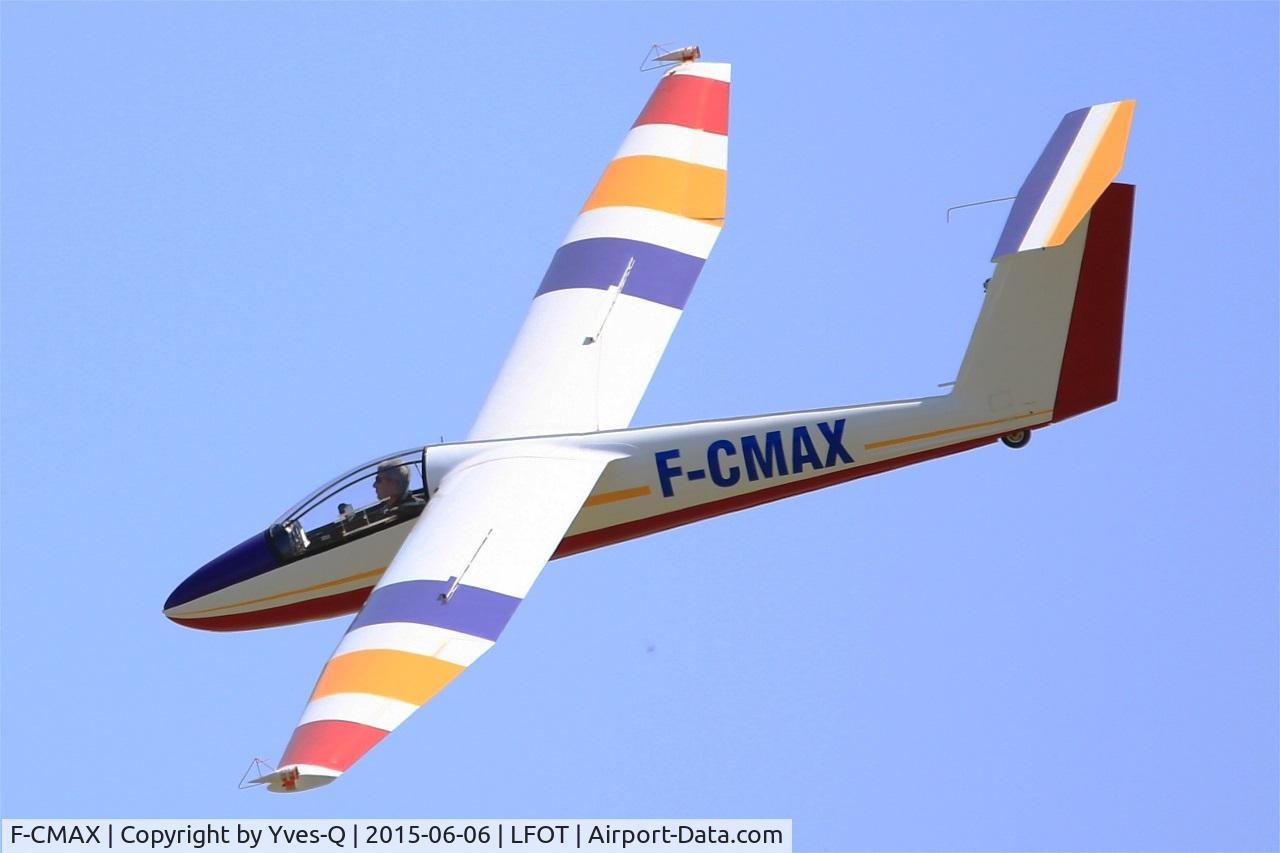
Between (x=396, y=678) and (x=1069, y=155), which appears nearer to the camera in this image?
(x=396, y=678)

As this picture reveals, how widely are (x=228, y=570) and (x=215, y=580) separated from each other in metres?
0.19

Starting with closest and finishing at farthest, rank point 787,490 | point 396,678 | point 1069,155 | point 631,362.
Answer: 1. point 396,678
2. point 1069,155
3. point 787,490
4. point 631,362

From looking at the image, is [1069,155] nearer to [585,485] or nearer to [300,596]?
[585,485]

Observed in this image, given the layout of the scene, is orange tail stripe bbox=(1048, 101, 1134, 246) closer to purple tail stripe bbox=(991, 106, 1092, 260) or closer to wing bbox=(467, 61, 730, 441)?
purple tail stripe bbox=(991, 106, 1092, 260)

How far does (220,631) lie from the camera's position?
25188mm

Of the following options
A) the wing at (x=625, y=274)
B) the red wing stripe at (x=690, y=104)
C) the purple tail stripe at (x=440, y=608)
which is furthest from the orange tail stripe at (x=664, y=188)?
the purple tail stripe at (x=440, y=608)

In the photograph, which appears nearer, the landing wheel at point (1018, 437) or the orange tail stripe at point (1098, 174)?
the orange tail stripe at point (1098, 174)

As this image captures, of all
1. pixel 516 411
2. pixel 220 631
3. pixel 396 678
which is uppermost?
pixel 516 411

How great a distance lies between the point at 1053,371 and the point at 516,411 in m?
5.92

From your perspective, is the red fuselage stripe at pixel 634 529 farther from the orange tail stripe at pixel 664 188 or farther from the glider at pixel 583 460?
the orange tail stripe at pixel 664 188

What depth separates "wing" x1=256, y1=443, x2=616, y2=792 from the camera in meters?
20.4

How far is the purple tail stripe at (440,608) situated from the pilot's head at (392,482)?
1.98 metres

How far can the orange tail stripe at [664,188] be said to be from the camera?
1128 inches

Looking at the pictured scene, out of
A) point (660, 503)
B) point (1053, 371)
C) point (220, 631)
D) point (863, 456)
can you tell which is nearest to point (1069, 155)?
point (1053, 371)
